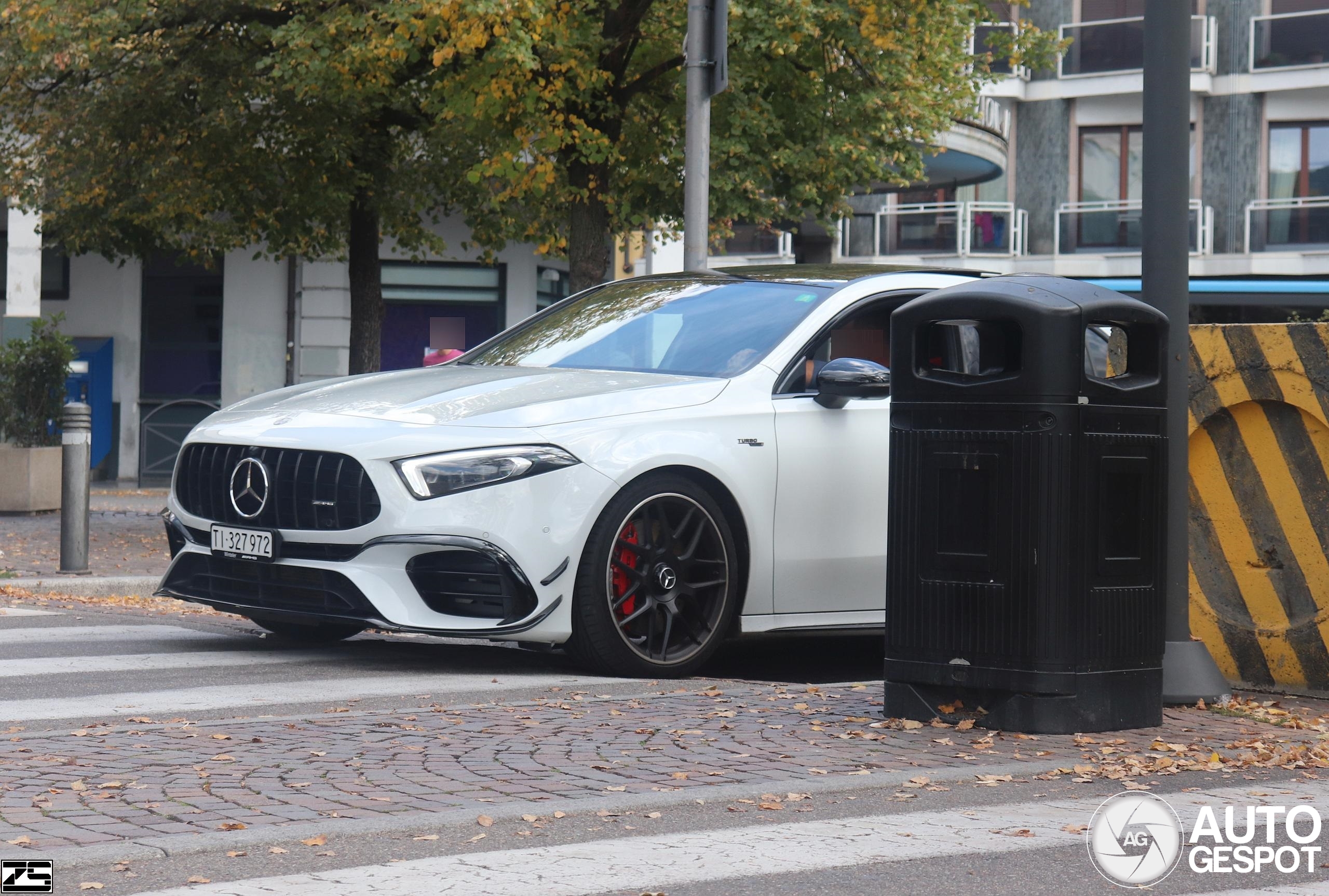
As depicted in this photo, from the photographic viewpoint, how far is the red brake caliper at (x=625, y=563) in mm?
7016

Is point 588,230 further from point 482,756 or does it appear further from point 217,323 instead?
point 217,323

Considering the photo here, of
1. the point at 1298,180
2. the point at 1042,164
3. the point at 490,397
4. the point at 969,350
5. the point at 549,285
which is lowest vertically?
the point at 490,397

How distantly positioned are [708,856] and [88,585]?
7.60 metres

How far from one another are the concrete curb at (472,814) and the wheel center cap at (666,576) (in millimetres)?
1885

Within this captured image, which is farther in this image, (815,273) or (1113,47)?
(1113,47)

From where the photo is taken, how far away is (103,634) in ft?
27.3

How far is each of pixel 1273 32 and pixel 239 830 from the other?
37.7 m

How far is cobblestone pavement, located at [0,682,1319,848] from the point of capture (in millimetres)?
4672

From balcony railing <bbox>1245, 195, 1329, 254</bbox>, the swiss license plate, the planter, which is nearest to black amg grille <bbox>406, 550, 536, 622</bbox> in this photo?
the swiss license plate

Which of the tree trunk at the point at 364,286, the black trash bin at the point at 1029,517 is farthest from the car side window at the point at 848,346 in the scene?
the tree trunk at the point at 364,286

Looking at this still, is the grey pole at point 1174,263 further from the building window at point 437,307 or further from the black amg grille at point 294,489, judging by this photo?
the building window at point 437,307

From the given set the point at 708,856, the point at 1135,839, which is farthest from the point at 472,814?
the point at 1135,839

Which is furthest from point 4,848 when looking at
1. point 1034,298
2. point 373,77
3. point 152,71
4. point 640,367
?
point 152,71

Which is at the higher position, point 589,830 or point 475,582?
point 475,582
